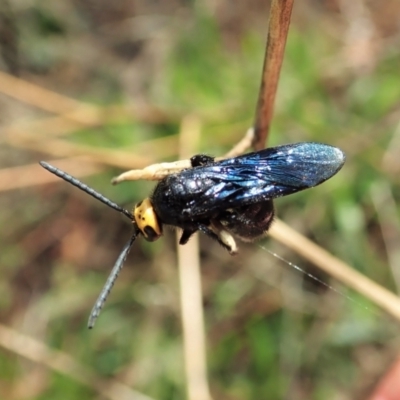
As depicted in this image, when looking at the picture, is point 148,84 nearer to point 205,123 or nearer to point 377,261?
point 205,123

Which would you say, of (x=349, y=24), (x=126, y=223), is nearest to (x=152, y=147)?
(x=126, y=223)

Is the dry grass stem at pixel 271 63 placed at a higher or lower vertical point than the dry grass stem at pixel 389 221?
higher

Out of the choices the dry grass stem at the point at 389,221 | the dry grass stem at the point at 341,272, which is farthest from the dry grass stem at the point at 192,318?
the dry grass stem at the point at 389,221

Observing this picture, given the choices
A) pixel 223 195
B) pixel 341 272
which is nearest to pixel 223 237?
pixel 223 195

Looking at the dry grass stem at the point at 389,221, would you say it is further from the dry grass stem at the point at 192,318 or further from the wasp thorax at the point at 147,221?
the wasp thorax at the point at 147,221

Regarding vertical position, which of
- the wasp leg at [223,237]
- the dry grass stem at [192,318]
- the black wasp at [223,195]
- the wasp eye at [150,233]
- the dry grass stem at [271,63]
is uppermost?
the dry grass stem at [271,63]

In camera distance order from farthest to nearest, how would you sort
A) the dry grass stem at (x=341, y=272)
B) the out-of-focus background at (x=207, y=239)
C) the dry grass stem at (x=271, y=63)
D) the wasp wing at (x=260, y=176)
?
the out-of-focus background at (x=207, y=239) < the dry grass stem at (x=341, y=272) < the wasp wing at (x=260, y=176) < the dry grass stem at (x=271, y=63)

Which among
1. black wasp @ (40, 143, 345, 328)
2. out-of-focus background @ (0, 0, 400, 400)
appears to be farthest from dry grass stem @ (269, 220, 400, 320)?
out-of-focus background @ (0, 0, 400, 400)
